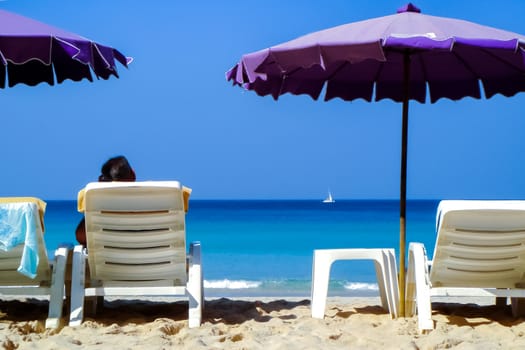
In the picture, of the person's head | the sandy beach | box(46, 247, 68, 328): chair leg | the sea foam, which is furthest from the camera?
the sea foam

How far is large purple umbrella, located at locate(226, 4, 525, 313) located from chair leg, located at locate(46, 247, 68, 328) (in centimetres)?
164

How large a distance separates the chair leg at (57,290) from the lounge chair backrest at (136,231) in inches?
7.5

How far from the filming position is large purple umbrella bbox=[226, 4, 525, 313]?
4668 millimetres

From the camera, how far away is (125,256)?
496 centimetres

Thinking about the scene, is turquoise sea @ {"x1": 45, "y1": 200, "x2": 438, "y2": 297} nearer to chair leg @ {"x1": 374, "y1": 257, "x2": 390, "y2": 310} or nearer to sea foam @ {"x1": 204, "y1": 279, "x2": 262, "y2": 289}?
sea foam @ {"x1": 204, "y1": 279, "x2": 262, "y2": 289}

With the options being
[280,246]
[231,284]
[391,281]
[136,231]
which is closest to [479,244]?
[391,281]

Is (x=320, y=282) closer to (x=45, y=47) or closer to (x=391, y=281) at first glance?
(x=391, y=281)

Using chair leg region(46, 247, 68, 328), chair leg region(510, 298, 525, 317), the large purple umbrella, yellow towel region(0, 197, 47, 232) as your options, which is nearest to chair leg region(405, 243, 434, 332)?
the large purple umbrella

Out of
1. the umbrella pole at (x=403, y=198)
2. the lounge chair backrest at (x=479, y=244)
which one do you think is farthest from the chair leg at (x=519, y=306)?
the umbrella pole at (x=403, y=198)

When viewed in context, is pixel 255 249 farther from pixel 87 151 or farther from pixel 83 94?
pixel 83 94

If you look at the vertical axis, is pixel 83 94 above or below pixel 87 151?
above

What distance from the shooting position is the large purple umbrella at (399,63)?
4668 millimetres

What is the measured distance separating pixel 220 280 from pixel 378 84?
24.3 feet

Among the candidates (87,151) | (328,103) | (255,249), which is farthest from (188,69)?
(328,103)
